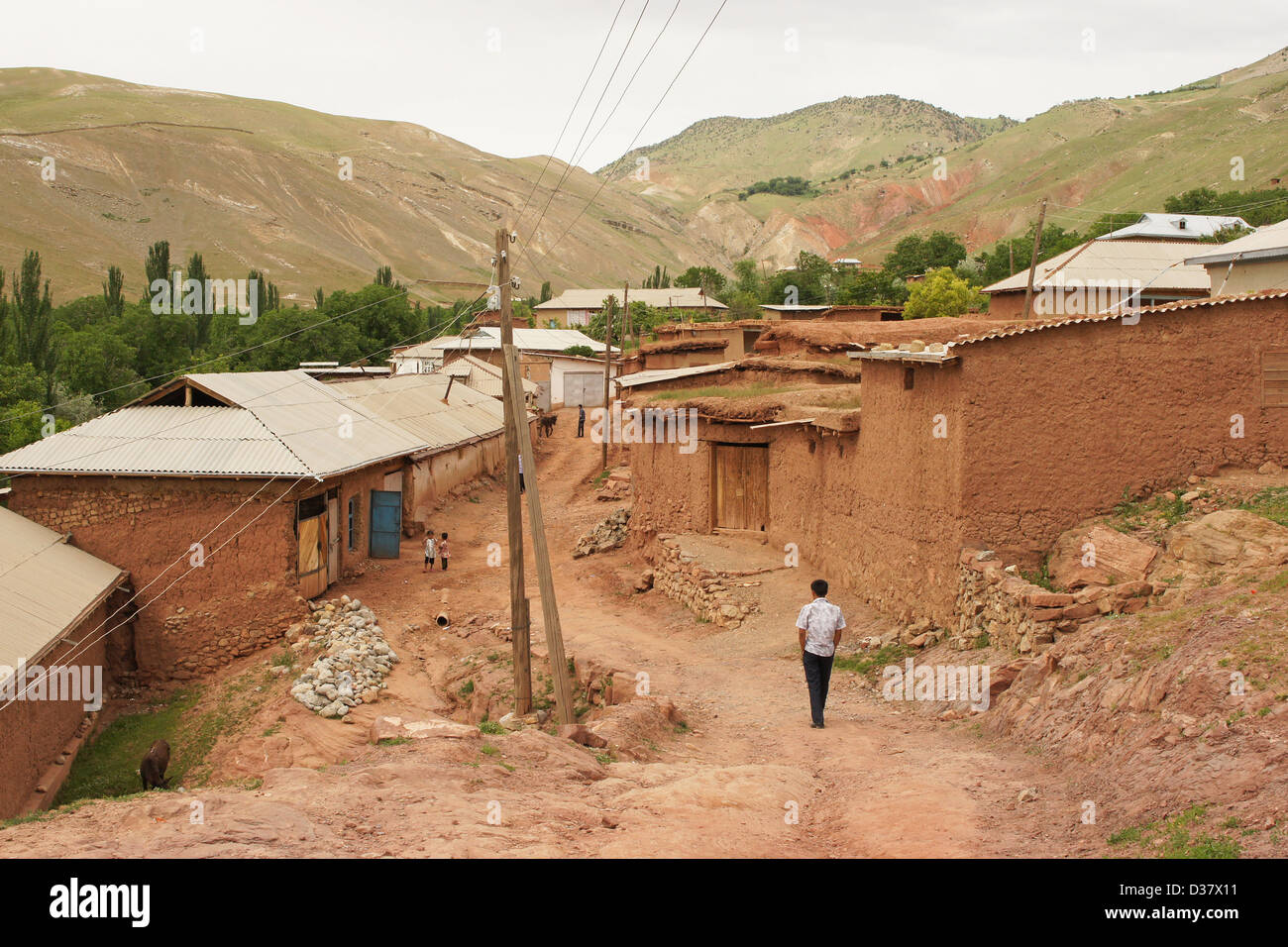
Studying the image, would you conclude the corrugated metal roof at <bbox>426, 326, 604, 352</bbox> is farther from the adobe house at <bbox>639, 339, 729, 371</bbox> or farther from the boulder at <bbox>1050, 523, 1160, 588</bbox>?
the boulder at <bbox>1050, 523, 1160, 588</bbox>

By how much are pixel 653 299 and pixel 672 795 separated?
79.2 meters

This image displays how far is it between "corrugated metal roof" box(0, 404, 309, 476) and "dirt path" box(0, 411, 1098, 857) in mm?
5285

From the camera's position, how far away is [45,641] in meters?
13.5

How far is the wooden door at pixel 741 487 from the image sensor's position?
68.6 feet

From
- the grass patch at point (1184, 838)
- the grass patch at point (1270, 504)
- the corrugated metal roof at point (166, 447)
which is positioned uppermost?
the corrugated metal roof at point (166, 447)

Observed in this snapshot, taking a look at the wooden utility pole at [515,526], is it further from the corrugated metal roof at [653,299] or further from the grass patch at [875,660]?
the corrugated metal roof at [653,299]

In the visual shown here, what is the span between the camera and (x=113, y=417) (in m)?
20.5

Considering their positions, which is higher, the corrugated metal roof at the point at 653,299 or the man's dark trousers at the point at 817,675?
the corrugated metal roof at the point at 653,299

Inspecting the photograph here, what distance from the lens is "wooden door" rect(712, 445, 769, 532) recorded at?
20.9 meters

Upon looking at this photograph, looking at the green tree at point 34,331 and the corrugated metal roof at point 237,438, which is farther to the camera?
the green tree at point 34,331

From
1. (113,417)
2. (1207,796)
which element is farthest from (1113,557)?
(113,417)

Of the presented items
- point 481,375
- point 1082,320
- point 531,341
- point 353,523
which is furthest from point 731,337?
point 1082,320

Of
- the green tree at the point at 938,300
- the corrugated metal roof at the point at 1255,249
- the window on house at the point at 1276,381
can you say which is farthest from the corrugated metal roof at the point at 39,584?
the green tree at the point at 938,300

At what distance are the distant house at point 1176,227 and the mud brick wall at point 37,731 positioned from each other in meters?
41.8
